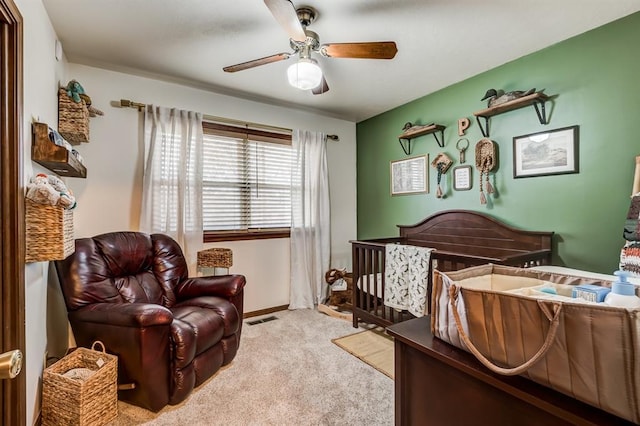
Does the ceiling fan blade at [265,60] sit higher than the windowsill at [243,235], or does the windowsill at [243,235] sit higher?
the ceiling fan blade at [265,60]

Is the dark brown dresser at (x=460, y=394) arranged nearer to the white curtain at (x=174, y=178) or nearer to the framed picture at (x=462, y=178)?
the framed picture at (x=462, y=178)

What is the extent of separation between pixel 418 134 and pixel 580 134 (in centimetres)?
148

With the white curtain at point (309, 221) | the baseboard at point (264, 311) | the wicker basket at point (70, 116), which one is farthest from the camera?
the white curtain at point (309, 221)

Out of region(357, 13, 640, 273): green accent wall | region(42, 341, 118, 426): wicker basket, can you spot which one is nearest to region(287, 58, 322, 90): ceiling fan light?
region(357, 13, 640, 273): green accent wall

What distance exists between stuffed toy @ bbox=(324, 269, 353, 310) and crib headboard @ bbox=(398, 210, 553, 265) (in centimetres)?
87

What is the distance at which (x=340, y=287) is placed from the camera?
150 inches

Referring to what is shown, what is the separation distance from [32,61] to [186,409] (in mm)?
2162

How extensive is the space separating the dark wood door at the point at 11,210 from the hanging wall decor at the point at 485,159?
3226 millimetres

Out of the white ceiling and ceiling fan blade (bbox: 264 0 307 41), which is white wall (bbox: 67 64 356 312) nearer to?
the white ceiling

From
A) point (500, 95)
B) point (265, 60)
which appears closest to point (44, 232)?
point (265, 60)

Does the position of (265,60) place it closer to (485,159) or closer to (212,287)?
(212,287)

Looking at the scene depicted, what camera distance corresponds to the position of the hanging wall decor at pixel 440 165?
3178mm

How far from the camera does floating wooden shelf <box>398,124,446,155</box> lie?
322 centimetres

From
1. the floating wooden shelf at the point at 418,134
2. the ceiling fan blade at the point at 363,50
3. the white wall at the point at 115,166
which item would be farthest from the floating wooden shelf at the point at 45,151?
the floating wooden shelf at the point at 418,134
